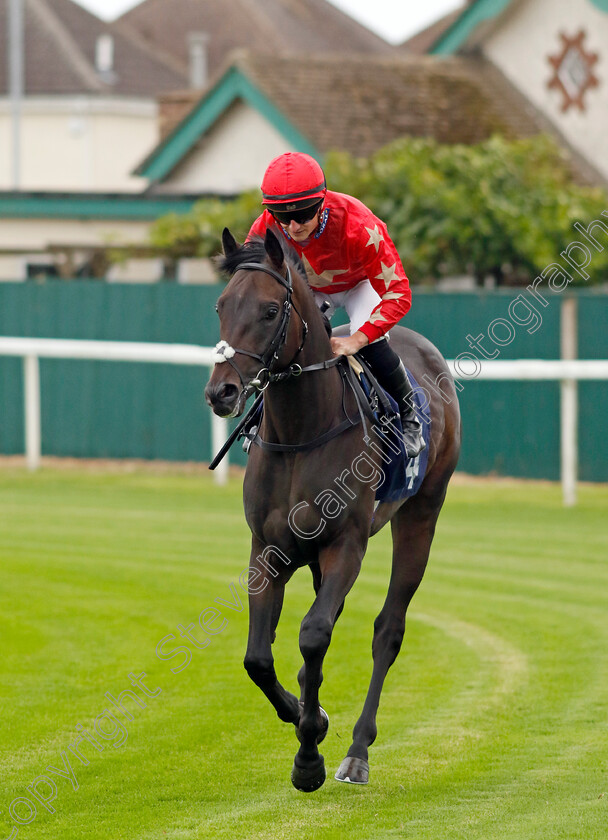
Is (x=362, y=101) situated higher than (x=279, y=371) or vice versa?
(x=362, y=101)

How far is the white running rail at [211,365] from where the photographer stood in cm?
1214

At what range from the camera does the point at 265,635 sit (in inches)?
204

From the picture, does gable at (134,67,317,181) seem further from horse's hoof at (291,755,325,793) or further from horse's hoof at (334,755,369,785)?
horse's hoof at (291,755,325,793)

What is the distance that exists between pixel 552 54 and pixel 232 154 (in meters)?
4.90

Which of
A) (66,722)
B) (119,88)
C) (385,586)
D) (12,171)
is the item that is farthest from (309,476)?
(119,88)

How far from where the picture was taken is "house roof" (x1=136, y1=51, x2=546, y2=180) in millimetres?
19766

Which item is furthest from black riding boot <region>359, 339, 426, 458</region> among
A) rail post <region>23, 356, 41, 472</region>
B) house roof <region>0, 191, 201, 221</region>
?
house roof <region>0, 191, 201, 221</region>

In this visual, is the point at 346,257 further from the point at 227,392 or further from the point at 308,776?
the point at 308,776

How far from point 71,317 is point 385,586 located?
303 inches

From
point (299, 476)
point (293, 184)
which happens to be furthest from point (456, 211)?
point (299, 476)

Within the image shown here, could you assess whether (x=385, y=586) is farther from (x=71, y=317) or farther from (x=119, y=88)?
(x=119, y=88)

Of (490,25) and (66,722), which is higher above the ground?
(490,25)

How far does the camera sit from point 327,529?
17.1 feet

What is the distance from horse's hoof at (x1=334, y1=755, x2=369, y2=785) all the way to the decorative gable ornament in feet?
52.1
